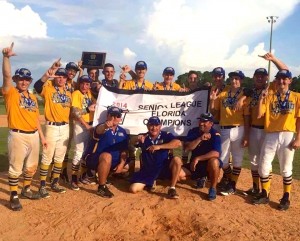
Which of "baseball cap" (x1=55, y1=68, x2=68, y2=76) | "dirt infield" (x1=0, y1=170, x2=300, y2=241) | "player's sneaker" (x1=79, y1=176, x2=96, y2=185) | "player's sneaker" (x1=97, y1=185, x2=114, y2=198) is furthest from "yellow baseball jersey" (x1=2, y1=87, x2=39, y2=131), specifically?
"player's sneaker" (x1=79, y1=176, x2=96, y2=185)

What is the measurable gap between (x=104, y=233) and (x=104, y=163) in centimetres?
158

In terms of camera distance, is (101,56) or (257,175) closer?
(257,175)

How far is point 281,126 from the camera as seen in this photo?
603 cm

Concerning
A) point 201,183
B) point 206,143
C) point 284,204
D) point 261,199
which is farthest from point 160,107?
point 284,204

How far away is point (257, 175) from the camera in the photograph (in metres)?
6.83

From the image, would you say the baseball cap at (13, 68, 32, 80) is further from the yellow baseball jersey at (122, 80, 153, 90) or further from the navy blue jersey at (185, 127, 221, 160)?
the navy blue jersey at (185, 127, 221, 160)

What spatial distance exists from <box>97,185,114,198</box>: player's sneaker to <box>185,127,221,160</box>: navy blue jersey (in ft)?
5.76

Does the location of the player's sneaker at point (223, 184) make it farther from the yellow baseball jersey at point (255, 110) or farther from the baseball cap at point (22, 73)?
the baseball cap at point (22, 73)

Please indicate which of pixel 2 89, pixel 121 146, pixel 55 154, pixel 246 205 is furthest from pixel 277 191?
pixel 2 89

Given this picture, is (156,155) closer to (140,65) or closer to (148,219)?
(148,219)

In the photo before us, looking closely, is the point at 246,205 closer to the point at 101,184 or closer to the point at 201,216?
the point at 201,216

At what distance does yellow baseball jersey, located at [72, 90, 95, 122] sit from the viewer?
7000 millimetres

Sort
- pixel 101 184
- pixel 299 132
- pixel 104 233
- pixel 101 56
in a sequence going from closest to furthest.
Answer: pixel 104 233 < pixel 299 132 < pixel 101 184 < pixel 101 56

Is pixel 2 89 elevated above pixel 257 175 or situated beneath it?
elevated above
